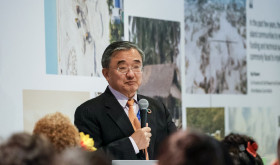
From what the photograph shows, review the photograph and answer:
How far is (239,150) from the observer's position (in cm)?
302

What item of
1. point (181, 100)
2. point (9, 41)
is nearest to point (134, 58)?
point (9, 41)

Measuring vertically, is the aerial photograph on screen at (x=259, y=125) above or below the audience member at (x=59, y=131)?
below

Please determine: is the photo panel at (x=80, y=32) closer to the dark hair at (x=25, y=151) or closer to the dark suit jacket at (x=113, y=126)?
the dark suit jacket at (x=113, y=126)

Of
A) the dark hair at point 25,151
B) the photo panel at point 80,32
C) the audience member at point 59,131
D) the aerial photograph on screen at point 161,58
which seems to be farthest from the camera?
the aerial photograph on screen at point 161,58

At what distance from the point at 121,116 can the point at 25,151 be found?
8.25 feet

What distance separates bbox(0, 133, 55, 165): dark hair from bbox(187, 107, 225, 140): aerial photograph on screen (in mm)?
4601

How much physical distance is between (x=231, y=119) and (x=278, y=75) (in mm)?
1011

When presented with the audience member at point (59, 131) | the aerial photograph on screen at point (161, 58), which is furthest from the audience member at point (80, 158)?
the aerial photograph on screen at point (161, 58)

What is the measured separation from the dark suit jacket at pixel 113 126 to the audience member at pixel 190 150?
2.18m

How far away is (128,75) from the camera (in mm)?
3994

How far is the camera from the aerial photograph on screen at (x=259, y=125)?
6391 mm

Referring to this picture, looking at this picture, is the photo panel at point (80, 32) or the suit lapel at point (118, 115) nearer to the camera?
the suit lapel at point (118, 115)

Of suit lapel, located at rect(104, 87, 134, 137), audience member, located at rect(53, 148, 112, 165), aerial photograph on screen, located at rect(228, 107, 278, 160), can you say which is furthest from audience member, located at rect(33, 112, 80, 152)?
aerial photograph on screen, located at rect(228, 107, 278, 160)

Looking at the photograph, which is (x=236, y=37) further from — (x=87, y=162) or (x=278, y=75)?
(x=87, y=162)
